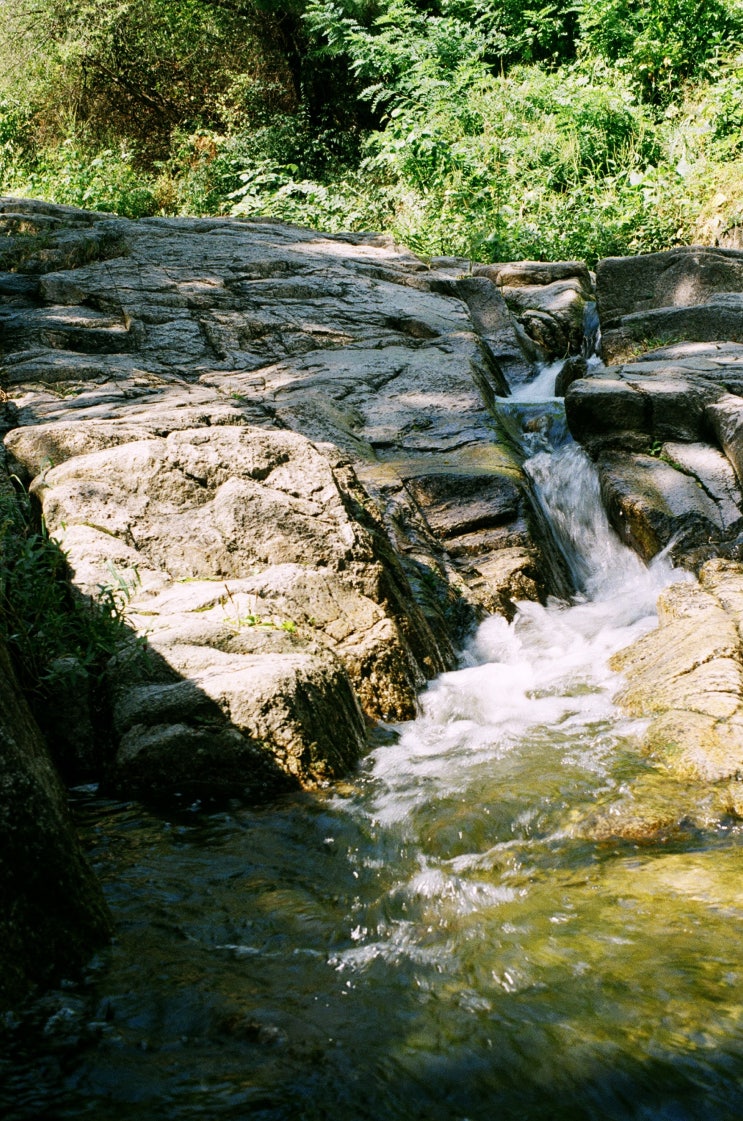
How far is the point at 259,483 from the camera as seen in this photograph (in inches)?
189

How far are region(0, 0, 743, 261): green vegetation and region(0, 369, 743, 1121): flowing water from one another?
35.1 ft

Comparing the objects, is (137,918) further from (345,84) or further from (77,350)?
(345,84)

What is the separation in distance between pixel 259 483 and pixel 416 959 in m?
2.86

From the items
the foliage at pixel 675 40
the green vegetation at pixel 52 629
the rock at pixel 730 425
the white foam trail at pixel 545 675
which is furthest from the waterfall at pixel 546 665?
the foliage at pixel 675 40

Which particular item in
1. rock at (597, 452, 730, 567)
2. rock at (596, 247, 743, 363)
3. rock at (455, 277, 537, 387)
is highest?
rock at (596, 247, 743, 363)

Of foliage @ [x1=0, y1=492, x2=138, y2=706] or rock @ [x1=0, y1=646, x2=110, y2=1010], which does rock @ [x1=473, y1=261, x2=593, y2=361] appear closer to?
foliage @ [x1=0, y1=492, x2=138, y2=706]

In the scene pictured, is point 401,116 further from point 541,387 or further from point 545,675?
point 545,675

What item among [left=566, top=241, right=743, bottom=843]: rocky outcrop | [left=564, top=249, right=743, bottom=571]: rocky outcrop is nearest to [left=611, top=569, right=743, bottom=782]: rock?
[left=566, top=241, right=743, bottom=843]: rocky outcrop

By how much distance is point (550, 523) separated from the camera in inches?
258

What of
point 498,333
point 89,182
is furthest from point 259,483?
point 89,182

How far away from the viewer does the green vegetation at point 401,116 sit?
12883mm

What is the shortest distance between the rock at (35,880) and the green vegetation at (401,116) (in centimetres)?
1162

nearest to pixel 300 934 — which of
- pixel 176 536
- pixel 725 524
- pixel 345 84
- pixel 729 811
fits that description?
pixel 729 811

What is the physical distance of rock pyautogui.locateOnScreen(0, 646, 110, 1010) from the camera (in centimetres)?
208
